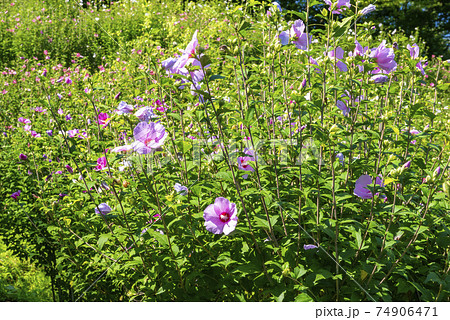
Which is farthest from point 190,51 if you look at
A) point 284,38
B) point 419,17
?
point 419,17

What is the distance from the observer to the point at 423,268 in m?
1.81

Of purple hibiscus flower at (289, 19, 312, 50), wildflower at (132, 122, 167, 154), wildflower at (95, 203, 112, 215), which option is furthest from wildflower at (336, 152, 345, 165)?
wildflower at (95, 203, 112, 215)

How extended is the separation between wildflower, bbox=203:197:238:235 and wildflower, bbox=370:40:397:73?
0.95 metres

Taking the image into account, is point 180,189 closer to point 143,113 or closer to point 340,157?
point 143,113

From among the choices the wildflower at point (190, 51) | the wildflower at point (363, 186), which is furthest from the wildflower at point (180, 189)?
the wildflower at point (363, 186)

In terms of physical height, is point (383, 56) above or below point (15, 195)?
above

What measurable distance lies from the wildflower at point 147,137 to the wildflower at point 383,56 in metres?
1.02

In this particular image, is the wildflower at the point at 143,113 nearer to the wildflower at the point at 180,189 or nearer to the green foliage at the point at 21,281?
the wildflower at the point at 180,189

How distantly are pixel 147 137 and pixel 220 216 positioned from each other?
446mm

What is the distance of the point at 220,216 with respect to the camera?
1.58 m

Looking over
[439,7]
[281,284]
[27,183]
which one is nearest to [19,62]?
[27,183]

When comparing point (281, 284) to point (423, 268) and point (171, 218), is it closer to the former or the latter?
point (171, 218)

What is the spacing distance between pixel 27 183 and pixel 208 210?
1.97 meters

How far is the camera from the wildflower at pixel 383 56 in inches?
69.2
